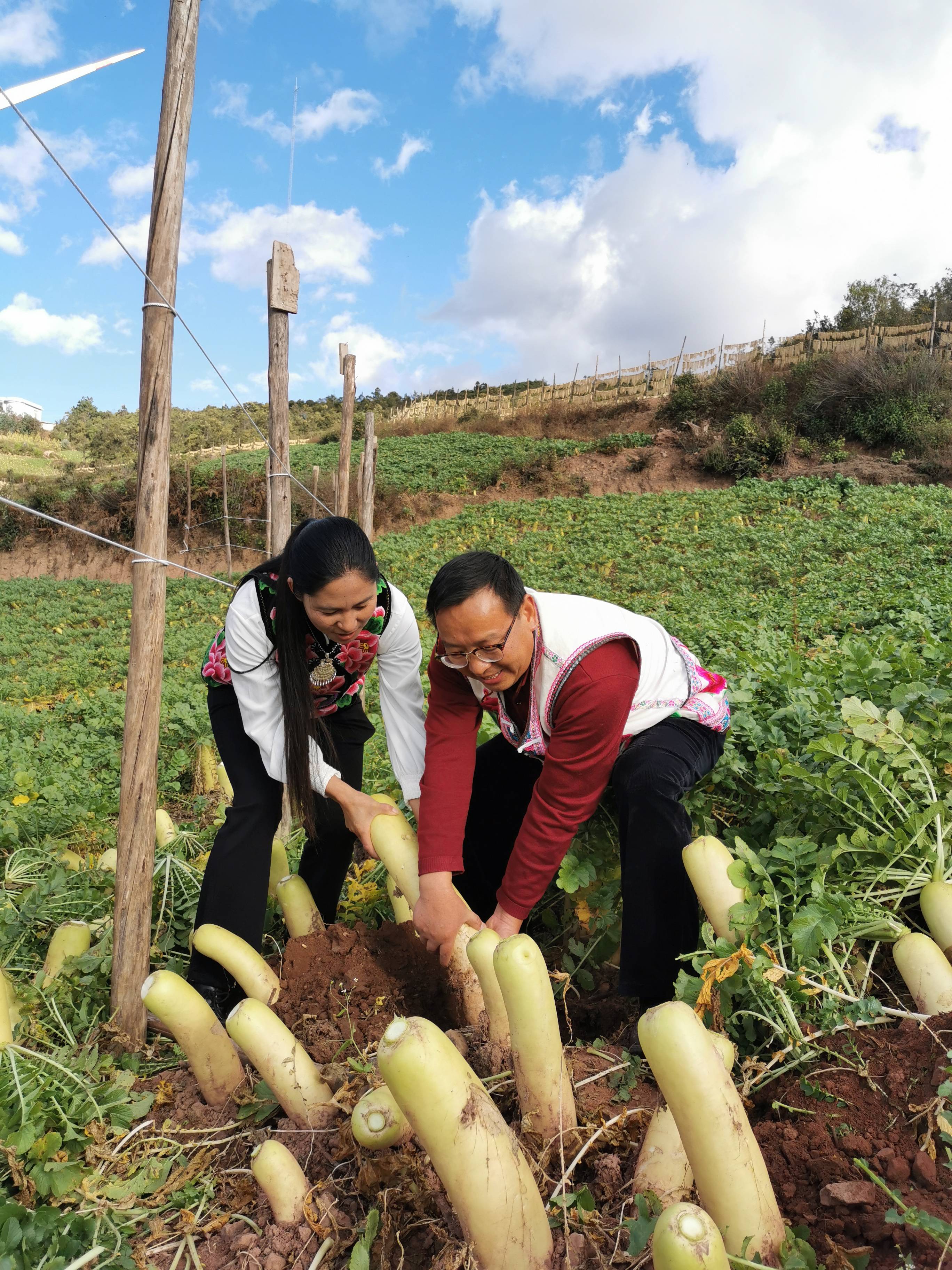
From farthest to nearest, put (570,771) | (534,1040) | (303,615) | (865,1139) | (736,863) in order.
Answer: (303,615) → (570,771) → (736,863) → (534,1040) → (865,1139)

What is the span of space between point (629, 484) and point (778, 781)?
20723 millimetres

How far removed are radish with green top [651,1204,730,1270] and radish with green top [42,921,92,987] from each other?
85.6 inches

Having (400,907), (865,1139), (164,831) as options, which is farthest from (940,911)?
(164,831)

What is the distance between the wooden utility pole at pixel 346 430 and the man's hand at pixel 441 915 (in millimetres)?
4264

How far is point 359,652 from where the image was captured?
2.69 m

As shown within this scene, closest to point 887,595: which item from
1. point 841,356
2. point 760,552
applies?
point 760,552

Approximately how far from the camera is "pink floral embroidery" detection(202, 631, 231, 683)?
270 centimetres

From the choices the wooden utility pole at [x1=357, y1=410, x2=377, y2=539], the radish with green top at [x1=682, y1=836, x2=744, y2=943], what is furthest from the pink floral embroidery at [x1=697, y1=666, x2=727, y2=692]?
the wooden utility pole at [x1=357, y1=410, x2=377, y2=539]

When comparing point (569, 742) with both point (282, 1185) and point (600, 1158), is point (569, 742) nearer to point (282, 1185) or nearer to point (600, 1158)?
point (600, 1158)

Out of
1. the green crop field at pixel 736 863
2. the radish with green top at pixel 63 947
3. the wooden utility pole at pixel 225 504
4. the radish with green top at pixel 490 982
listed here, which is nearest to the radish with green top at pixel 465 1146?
the radish with green top at pixel 490 982

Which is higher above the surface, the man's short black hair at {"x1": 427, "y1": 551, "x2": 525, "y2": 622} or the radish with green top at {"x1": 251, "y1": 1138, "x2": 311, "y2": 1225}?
the man's short black hair at {"x1": 427, "y1": 551, "x2": 525, "y2": 622}

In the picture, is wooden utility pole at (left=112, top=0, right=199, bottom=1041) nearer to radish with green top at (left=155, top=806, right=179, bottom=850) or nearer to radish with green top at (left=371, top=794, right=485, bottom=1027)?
radish with green top at (left=371, top=794, right=485, bottom=1027)

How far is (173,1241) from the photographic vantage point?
1693 millimetres

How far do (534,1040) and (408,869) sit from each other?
0.86m
